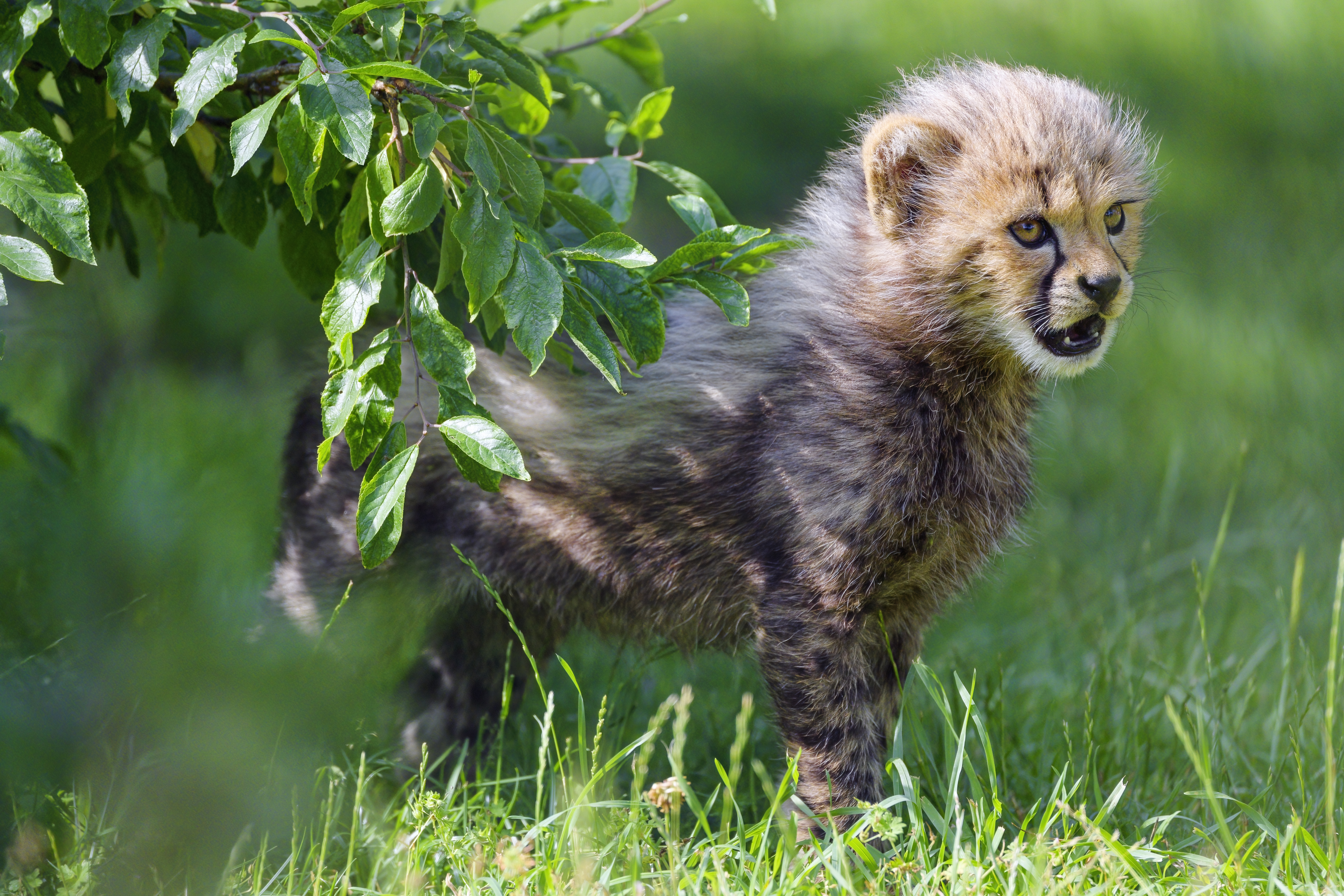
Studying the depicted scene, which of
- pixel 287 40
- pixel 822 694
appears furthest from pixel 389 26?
pixel 822 694

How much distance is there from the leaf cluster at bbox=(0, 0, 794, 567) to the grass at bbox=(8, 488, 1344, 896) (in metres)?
0.69

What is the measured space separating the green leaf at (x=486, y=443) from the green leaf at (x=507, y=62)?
26.7 inches

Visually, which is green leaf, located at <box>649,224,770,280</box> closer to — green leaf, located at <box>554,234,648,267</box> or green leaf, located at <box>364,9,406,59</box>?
green leaf, located at <box>554,234,648,267</box>

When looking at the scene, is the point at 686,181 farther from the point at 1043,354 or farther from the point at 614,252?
the point at 1043,354

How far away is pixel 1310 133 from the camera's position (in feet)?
20.4

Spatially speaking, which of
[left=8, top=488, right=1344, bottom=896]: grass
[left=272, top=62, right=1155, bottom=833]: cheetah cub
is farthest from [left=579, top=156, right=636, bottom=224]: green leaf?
[left=8, top=488, right=1344, bottom=896]: grass

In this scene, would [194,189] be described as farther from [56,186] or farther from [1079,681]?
[1079,681]

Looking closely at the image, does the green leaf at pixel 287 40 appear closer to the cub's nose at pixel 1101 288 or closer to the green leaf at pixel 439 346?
the green leaf at pixel 439 346

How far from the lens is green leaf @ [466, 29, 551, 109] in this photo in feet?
7.28

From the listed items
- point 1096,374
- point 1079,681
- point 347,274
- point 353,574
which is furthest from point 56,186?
point 1096,374

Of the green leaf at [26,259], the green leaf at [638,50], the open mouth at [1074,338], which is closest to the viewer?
the green leaf at [26,259]

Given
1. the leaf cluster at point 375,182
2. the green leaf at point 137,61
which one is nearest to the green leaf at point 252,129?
the leaf cluster at point 375,182

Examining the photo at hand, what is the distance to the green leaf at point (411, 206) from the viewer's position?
1.95 metres

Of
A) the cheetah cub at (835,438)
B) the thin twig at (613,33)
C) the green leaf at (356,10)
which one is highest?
the thin twig at (613,33)
